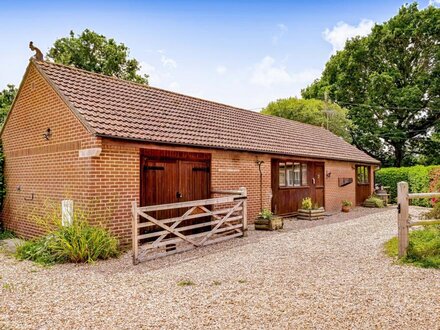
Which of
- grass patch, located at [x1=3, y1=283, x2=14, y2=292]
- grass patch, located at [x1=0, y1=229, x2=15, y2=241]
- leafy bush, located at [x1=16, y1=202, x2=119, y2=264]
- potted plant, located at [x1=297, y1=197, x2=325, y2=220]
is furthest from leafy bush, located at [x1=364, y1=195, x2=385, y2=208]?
grass patch, located at [x1=3, y1=283, x2=14, y2=292]

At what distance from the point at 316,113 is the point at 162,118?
20.9 m

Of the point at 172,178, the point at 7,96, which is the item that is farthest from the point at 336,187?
the point at 7,96

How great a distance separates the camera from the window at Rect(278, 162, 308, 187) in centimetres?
1385

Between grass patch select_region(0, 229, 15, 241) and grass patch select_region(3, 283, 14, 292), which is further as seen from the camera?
grass patch select_region(0, 229, 15, 241)

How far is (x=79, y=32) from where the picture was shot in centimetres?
3080

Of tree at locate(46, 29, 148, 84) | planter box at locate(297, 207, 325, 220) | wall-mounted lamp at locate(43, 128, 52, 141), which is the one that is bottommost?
planter box at locate(297, 207, 325, 220)

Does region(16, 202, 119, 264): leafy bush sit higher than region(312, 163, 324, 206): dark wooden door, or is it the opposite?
region(312, 163, 324, 206): dark wooden door

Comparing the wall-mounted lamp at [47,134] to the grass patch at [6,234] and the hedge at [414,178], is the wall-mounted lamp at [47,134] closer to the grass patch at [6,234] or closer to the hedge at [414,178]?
the grass patch at [6,234]

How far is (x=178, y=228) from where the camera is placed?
815cm

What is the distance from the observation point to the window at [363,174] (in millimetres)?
19942

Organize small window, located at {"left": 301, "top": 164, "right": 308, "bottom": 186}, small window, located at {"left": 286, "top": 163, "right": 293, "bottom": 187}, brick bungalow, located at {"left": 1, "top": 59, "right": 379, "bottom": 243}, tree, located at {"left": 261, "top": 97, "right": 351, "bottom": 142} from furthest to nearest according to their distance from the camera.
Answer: tree, located at {"left": 261, "top": 97, "right": 351, "bottom": 142} < small window, located at {"left": 301, "top": 164, "right": 308, "bottom": 186} < small window, located at {"left": 286, "top": 163, "right": 293, "bottom": 187} < brick bungalow, located at {"left": 1, "top": 59, "right": 379, "bottom": 243}

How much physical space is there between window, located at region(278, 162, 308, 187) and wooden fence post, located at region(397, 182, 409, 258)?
7.14 m

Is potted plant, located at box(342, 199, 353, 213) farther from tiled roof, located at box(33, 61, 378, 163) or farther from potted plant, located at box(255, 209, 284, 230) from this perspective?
potted plant, located at box(255, 209, 284, 230)

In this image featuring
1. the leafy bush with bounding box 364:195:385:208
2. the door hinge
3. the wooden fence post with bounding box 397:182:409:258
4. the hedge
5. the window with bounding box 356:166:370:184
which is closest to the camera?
the wooden fence post with bounding box 397:182:409:258
